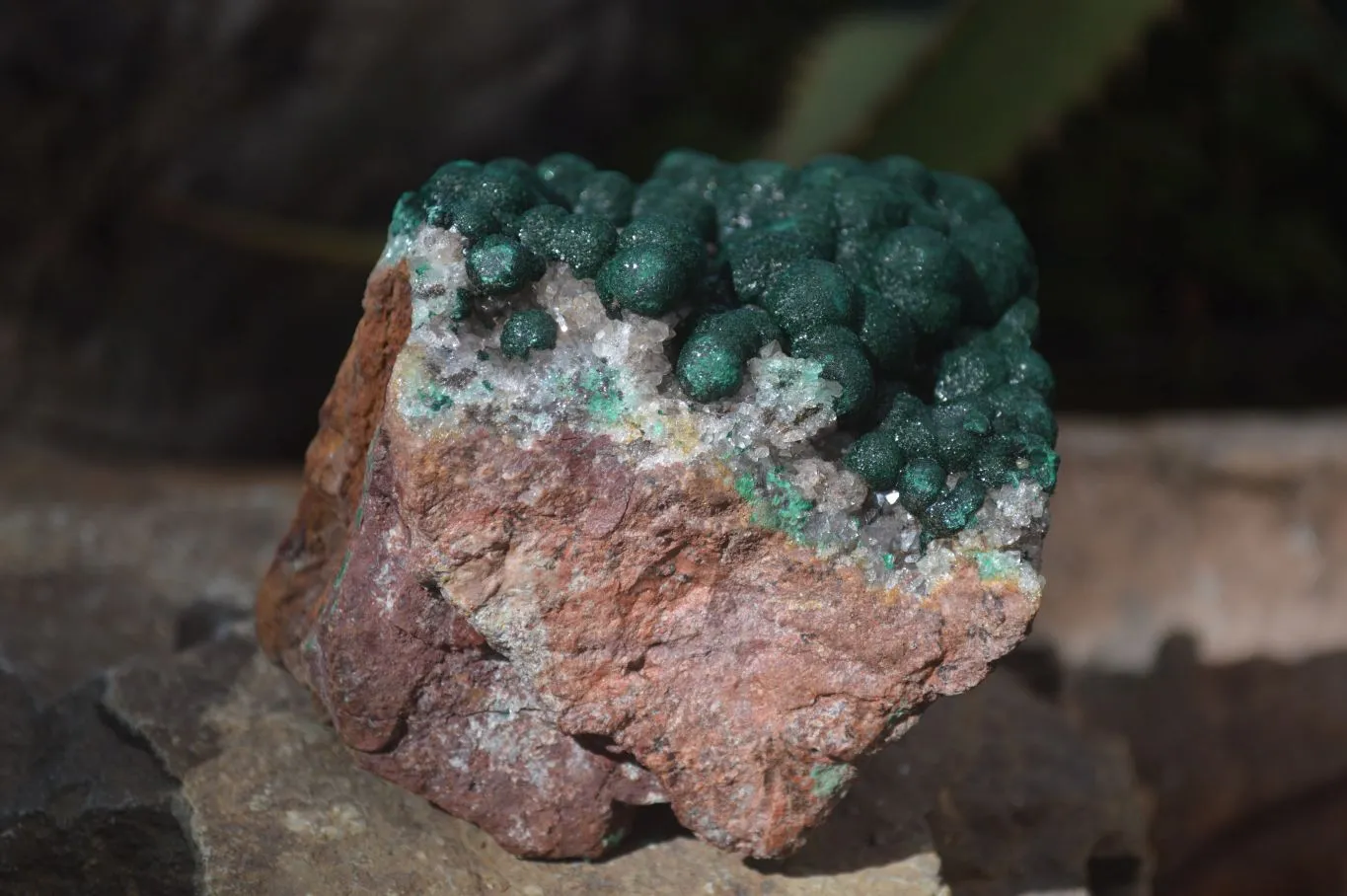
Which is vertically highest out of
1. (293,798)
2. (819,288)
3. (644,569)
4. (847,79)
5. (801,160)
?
(847,79)

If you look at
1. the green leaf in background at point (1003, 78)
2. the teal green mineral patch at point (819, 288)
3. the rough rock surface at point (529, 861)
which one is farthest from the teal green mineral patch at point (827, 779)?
the green leaf in background at point (1003, 78)

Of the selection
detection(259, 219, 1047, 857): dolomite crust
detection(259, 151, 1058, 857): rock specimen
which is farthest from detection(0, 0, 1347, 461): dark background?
detection(259, 219, 1047, 857): dolomite crust

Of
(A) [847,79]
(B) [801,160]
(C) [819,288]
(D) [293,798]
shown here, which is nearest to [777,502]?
(C) [819,288]

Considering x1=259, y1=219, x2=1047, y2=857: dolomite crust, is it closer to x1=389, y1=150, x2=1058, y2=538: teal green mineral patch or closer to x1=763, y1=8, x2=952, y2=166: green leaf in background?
x1=389, y1=150, x2=1058, y2=538: teal green mineral patch

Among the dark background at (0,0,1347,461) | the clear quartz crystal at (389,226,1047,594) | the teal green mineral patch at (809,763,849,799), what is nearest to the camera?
the clear quartz crystal at (389,226,1047,594)

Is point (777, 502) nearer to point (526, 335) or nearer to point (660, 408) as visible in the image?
point (660, 408)

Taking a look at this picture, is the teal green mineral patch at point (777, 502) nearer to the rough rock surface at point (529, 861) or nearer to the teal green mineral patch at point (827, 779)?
the teal green mineral patch at point (827, 779)
